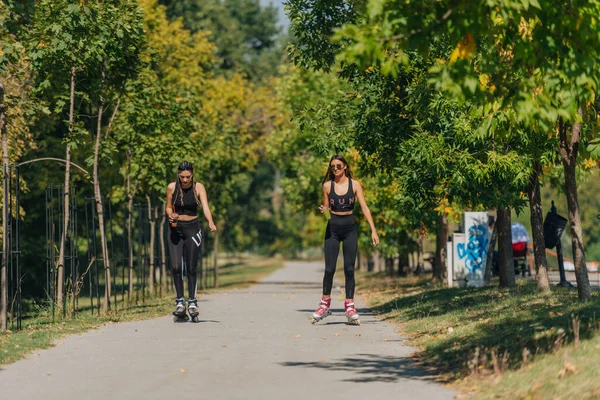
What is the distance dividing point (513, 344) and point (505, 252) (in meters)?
9.56

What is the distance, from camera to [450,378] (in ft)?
28.2

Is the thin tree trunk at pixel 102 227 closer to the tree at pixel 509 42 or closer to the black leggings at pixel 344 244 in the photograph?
the black leggings at pixel 344 244

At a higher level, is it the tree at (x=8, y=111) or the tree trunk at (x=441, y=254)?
the tree at (x=8, y=111)

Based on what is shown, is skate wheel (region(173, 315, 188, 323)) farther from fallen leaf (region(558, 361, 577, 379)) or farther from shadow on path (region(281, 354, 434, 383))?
fallen leaf (region(558, 361, 577, 379))

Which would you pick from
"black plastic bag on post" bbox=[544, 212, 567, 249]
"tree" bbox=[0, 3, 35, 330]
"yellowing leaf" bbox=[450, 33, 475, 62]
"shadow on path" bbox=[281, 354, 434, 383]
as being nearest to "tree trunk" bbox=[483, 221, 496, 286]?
"black plastic bag on post" bbox=[544, 212, 567, 249]

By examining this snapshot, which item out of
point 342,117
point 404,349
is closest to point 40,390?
point 404,349

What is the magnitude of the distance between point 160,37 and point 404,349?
27152 millimetres

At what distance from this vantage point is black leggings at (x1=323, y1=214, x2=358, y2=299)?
13.6m

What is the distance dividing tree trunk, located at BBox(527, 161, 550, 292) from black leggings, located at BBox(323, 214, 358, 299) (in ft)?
12.4

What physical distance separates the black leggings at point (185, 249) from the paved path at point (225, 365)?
624 mm

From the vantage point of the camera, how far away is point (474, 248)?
74.3ft

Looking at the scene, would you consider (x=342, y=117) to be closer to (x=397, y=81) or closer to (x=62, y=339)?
(x=397, y=81)

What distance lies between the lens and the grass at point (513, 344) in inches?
300

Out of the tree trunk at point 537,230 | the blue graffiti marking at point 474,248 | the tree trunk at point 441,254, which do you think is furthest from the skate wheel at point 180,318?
the tree trunk at point 441,254
